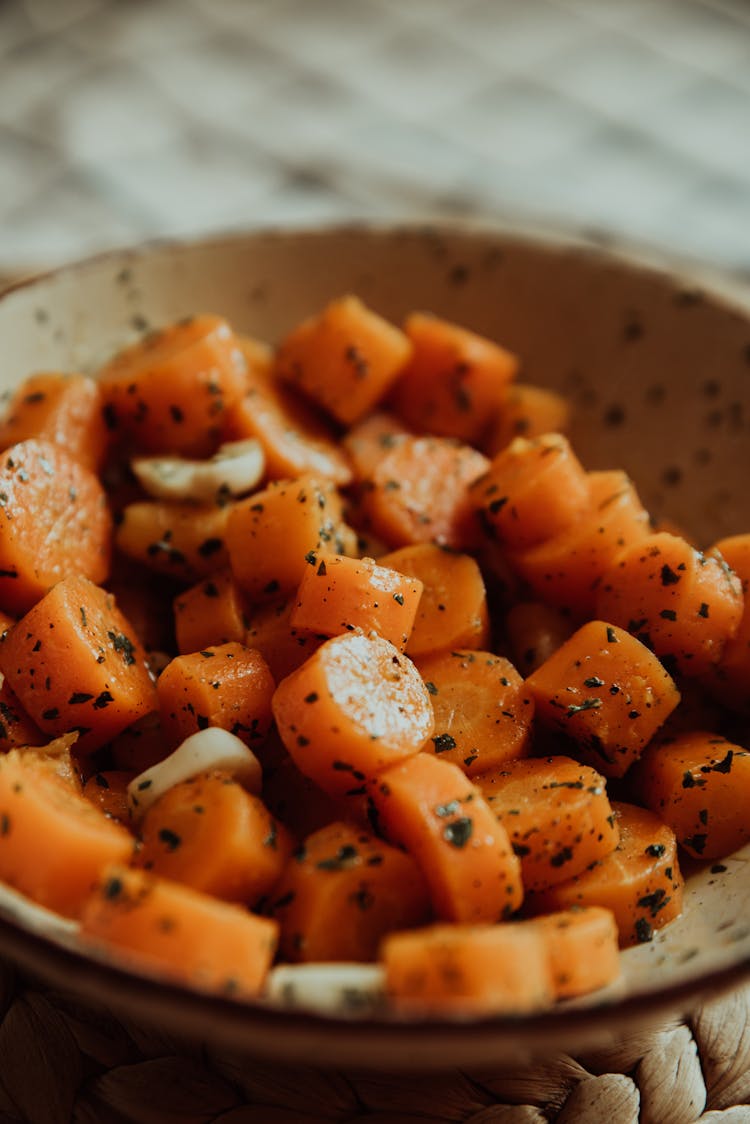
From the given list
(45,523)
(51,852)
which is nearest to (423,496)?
(45,523)

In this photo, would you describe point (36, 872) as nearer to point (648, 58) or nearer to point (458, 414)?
point (458, 414)

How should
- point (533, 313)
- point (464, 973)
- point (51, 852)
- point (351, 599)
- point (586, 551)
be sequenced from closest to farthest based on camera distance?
point (464, 973), point (51, 852), point (351, 599), point (586, 551), point (533, 313)

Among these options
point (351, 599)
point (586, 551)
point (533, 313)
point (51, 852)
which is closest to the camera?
point (51, 852)

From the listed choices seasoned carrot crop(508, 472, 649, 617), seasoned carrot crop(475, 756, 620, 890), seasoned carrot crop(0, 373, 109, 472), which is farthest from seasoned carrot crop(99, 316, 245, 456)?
seasoned carrot crop(475, 756, 620, 890)

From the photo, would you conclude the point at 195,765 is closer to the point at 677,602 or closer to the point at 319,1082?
the point at 319,1082

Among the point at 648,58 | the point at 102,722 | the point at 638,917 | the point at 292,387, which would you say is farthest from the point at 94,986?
the point at 648,58

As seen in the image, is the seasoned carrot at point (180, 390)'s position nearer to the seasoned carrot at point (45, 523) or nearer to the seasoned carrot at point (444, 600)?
the seasoned carrot at point (45, 523)

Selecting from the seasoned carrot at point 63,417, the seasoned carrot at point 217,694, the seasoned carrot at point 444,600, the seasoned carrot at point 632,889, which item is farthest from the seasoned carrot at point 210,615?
the seasoned carrot at point 632,889
